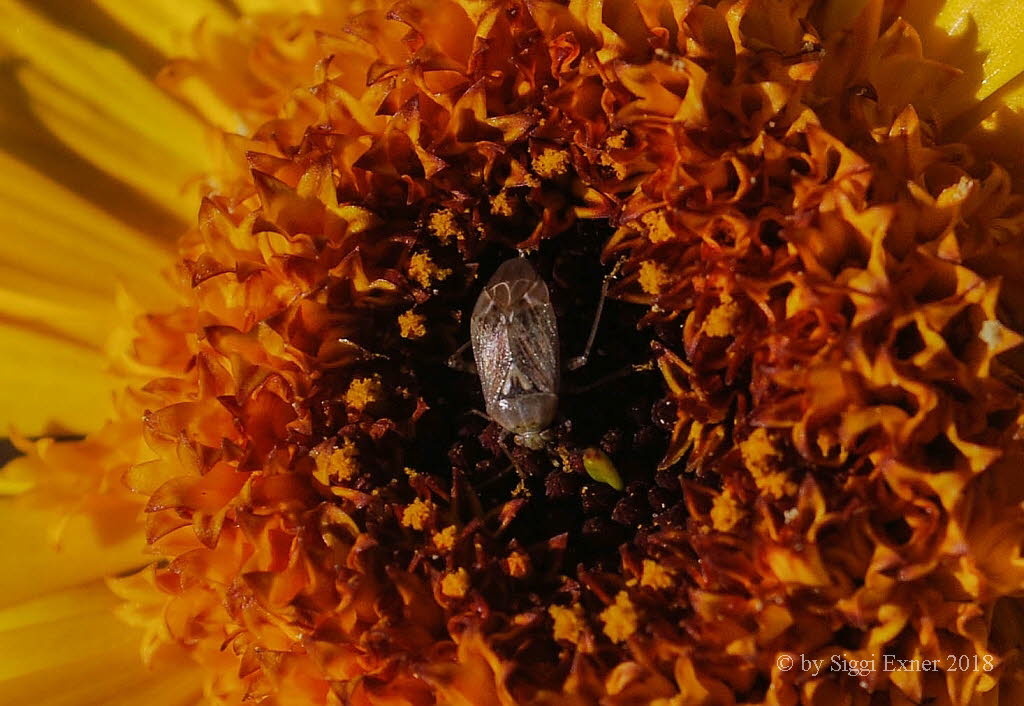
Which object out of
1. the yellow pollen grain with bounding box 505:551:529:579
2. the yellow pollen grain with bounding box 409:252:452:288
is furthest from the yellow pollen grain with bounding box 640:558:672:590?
the yellow pollen grain with bounding box 409:252:452:288

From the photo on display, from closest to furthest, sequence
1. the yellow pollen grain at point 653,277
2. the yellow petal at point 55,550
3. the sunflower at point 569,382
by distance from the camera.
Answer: the sunflower at point 569,382
the yellow pollen grain at point 653,277
the yellow petal at point 55,550

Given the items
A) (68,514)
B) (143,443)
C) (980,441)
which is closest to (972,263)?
(980,441)

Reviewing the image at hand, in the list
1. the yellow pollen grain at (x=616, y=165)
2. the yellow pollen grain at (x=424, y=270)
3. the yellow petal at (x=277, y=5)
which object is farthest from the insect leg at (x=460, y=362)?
the yellow petal at (x=277, y=5)

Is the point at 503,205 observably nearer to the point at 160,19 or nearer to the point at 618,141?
the point at 618,141

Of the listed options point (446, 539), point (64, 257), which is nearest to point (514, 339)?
point (446, 539)

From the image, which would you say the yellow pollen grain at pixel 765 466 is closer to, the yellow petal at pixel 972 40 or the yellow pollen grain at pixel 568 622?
the yellow pollen grain at pixel 568 622
